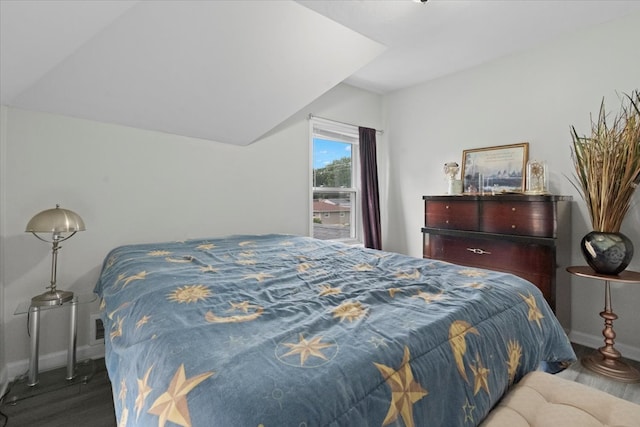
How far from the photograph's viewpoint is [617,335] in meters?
2.40

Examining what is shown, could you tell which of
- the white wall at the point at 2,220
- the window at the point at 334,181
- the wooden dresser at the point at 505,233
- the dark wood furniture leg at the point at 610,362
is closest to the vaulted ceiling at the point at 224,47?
the white wall at the point at 2,220

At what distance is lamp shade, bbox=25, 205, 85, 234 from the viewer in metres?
1.75

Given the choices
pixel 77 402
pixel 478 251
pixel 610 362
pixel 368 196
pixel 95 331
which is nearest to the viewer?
pixel 77 402

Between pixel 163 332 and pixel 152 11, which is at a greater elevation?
pixel 152 11

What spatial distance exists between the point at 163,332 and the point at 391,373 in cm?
62

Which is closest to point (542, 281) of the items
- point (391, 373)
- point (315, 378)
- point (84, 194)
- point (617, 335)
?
point (617, 335)

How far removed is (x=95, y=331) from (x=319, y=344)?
2.26m

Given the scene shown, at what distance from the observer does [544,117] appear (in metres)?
2.76

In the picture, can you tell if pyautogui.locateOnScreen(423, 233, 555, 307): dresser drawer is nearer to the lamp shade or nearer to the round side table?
the round side table

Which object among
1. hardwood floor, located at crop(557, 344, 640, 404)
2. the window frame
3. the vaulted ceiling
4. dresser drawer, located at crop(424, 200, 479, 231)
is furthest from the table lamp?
hardwood floor, located at crop(557, 344, 640, 404)

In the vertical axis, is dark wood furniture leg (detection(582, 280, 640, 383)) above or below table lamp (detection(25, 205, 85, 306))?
below

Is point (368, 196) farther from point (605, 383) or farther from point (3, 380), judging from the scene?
point (3, 380)

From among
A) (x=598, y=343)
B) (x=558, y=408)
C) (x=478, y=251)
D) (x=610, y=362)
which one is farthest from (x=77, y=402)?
(x=598, y=343)

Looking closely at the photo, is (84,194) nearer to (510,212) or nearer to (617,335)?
(510,212)
